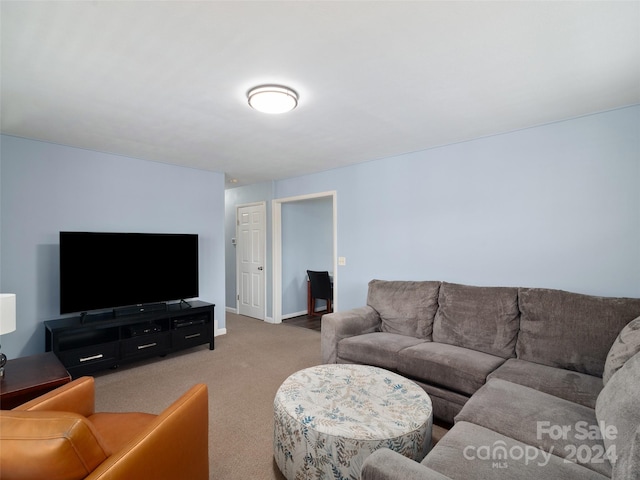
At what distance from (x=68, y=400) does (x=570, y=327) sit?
124 inches

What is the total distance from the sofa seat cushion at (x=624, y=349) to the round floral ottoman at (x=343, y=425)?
995 millimetres

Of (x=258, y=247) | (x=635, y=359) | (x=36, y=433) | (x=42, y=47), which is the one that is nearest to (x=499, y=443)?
(x=635, y=359)

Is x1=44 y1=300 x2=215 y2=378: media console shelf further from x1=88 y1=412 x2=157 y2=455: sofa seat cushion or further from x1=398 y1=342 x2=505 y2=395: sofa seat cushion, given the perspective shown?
x1=398 y1=342 x2=505 y2=395: sofa seat cushion

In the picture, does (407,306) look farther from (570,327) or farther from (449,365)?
(570,327)

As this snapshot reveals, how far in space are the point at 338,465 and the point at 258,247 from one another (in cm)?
432

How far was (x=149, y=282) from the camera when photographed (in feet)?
11.9

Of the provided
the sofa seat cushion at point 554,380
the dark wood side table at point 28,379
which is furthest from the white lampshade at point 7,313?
the sofa seat cushion at point 554,380

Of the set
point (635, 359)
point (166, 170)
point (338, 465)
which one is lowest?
point (338, 465)

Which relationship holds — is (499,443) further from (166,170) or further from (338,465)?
(166,170)

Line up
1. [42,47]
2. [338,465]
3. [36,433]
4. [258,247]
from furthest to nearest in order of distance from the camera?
[258,247], [42,47], [338,465], [36,433]

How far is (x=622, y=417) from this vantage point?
1.15 metres

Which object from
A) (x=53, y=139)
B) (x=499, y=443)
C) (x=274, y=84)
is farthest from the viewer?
(x=53, y=139)

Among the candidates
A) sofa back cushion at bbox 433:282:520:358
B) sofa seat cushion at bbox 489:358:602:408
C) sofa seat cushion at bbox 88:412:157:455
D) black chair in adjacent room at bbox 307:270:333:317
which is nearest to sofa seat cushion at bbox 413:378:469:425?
sofa seat cushion at bbox 489:358:602:408

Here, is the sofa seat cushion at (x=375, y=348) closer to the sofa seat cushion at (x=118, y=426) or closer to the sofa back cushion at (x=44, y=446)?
the sofa seat cushion at (x=118, y=426)
